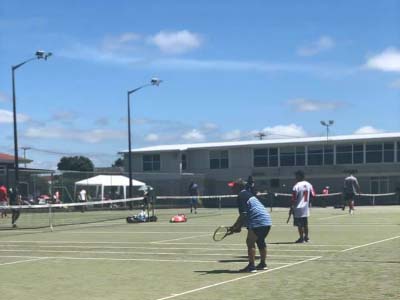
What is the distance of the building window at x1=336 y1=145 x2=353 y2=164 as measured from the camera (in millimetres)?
58875

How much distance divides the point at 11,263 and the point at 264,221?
541cm

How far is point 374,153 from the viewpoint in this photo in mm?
57688

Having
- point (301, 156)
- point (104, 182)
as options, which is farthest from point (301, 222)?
point (301, 156)

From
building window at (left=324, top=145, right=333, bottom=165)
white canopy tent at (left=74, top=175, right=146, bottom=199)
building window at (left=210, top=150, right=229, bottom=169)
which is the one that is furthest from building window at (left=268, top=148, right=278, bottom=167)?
white canopy tent at (left=74, top=175, right=146, bottom=199)

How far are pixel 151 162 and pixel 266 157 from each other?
12.6 meters

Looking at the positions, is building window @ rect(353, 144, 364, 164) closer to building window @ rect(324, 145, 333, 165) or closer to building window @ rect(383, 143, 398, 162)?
building window @ rect(383, 143, 398, 162)

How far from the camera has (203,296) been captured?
30.5ft

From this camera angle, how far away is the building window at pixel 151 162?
69.4 meters

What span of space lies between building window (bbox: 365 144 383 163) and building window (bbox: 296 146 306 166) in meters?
5.69

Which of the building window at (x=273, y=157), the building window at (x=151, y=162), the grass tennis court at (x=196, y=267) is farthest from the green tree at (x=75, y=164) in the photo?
the grass tennis court at (x=196, y=267)

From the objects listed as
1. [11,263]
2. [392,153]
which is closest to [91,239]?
[11,263]

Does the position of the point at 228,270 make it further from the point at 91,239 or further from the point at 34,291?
the point at 91,239

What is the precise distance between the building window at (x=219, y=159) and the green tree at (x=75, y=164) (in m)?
67.7

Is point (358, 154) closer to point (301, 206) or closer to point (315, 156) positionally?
point (315, 156)
